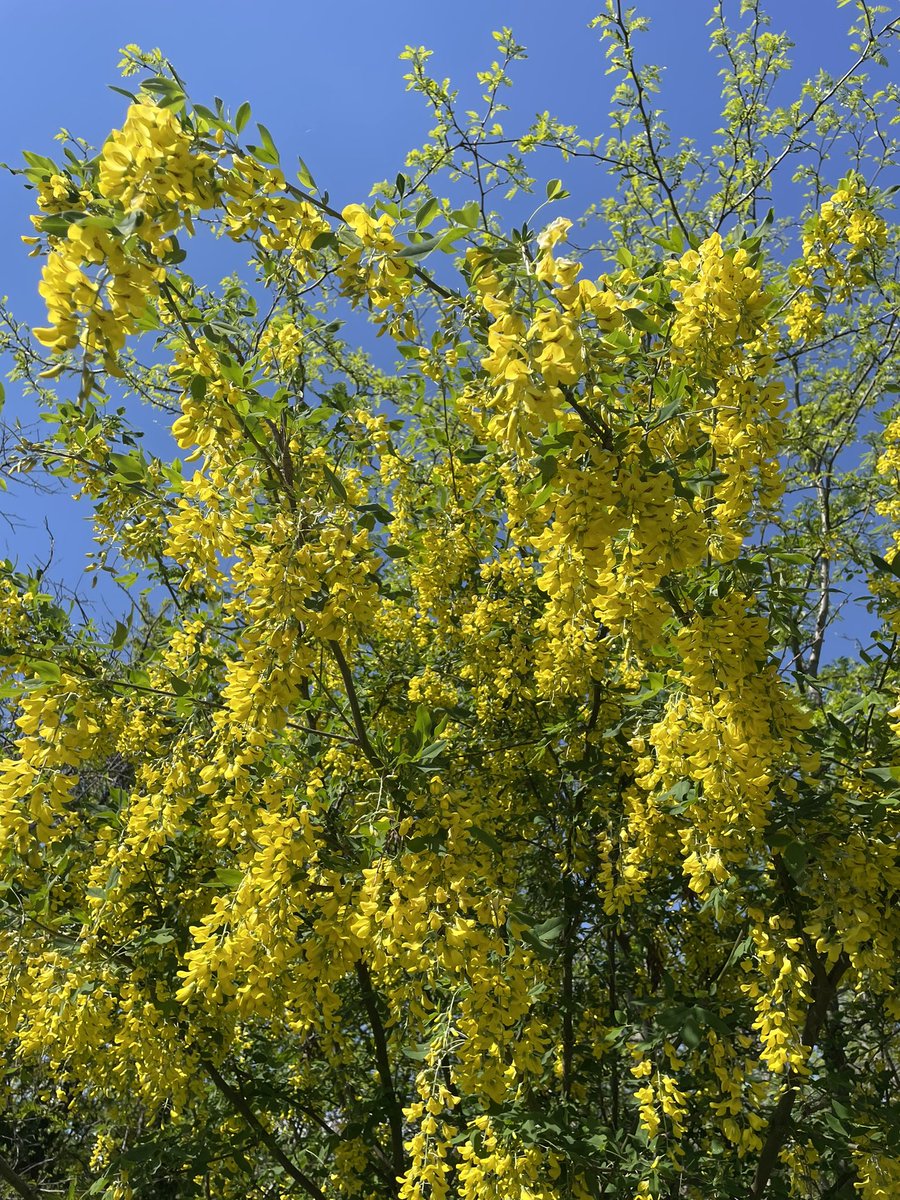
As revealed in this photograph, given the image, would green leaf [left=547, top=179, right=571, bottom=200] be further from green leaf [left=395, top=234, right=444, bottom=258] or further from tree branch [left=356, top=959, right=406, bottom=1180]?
tree branch [left=356, top=959, right=406, bottom=1180]

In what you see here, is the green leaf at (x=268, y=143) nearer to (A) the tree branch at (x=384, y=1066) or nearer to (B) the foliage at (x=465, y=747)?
(B) the foliage at (x=465, y=747)

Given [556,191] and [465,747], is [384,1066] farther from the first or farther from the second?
[556,191]

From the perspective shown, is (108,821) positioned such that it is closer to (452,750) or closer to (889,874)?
(452,750)

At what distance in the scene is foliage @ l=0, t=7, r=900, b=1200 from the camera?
2.07 metres

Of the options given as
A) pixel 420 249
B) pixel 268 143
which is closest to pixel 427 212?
pixel 420 249

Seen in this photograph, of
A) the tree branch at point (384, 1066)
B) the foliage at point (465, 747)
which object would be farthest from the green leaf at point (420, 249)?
the tree branch at point (384, 1066)

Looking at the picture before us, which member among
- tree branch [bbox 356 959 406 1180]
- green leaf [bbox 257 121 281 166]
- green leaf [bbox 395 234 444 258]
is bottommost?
tree branch [bbox 356 959 406 1180]

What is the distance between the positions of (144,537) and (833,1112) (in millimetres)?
3377

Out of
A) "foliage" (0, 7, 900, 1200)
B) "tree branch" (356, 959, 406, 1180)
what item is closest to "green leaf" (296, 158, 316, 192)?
"foliage" (0, 7, 900, 1200)

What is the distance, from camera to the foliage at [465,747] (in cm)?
207

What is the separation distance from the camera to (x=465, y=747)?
4098 millimetres

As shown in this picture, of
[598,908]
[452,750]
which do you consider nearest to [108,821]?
[452,750]

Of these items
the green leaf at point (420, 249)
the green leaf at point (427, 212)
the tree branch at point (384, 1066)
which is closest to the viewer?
the green leaf at point (420, 249)

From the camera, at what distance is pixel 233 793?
9.30 ft
